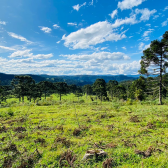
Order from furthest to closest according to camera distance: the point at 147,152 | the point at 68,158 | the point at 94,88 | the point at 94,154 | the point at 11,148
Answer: the point at 94,88, the point at 11,148, the point at 147,152, the point at 94,154, the point at 68,158

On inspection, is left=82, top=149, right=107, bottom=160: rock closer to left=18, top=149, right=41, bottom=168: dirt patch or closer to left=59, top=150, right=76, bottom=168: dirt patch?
left=59, top=150, right=76, bottom=168: dirt patch

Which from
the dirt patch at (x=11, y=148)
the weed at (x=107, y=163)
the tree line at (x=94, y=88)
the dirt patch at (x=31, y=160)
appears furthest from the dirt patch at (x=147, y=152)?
the tree line at (x=94, y=88)

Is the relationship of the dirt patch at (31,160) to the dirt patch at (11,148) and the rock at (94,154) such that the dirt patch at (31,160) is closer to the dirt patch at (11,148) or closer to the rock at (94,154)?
the dirt patch at (11,148)

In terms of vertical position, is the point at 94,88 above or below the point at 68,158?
below

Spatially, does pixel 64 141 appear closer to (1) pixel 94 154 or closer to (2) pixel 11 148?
(1) pixel 94 154

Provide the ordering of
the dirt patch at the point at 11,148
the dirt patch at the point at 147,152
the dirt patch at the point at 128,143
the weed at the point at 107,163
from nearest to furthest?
the weed at the point at 107,163 < the dirt patch at the point at 147,152 < the dirt patch at the point at 11,148 < the dirt patch at the point at 128,143

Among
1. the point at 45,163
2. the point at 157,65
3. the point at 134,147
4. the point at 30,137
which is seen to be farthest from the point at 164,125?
the point at 157,65

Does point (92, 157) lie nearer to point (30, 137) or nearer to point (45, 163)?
point (45, 163)

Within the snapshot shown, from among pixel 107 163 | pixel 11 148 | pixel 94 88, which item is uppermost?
pixel 107 163

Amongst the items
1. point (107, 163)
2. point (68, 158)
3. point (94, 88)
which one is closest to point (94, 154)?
point (107, 163)

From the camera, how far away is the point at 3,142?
7.08 m

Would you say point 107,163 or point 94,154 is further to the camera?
point 94,154

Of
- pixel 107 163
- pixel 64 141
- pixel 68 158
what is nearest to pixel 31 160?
pixel 68 158

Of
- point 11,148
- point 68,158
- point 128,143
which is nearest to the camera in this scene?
point 68,158
